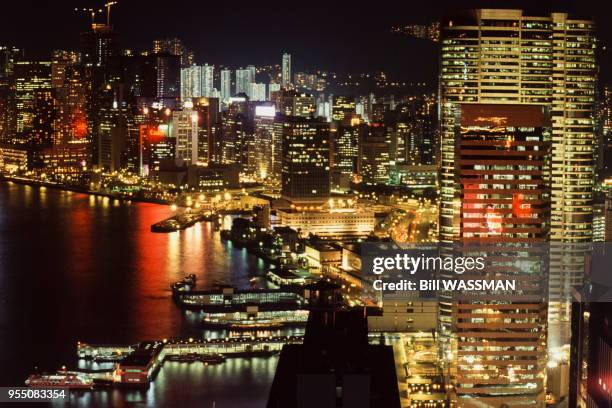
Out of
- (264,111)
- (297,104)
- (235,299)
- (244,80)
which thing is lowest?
(235,299)

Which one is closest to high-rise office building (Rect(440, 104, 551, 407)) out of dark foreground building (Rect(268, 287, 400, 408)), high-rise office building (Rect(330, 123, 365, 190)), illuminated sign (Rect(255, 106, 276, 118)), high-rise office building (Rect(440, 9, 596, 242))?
high-rise office building (Rect(440, 9, 596, 242))

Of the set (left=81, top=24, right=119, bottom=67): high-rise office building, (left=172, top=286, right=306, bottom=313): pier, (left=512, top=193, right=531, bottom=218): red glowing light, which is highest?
(left=81, top=24, right=119, bottom=67): high-rise office building

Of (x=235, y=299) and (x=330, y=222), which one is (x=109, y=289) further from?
(x=330, y=222)

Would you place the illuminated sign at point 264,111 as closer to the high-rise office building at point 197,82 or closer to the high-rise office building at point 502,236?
the high-rise office building at point 197,82

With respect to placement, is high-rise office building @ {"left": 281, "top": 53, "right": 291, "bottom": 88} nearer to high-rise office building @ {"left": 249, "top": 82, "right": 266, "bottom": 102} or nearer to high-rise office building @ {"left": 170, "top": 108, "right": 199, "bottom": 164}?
high-rise office building @ {"left": 249, "top": 82, "right": 266, "bottom": 102}

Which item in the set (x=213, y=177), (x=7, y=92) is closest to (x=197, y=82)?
(x=7, y=92)

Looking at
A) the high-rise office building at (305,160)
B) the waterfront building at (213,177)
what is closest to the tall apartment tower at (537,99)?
the high-rise office building at (305,160)
